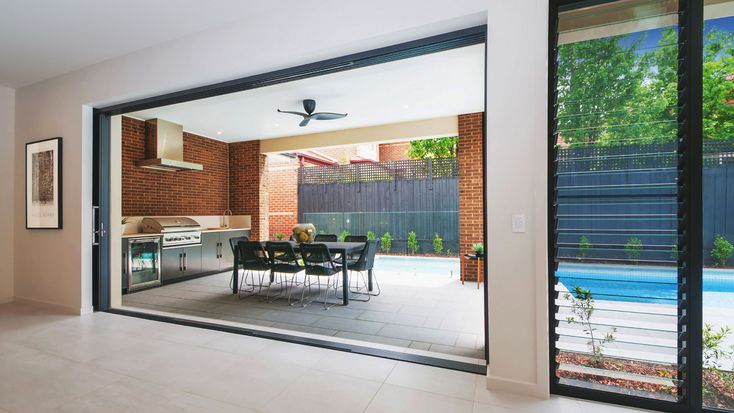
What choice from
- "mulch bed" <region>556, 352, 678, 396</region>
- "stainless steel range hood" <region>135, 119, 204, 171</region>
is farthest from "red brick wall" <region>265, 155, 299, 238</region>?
"mulch bed" <region>556, 352, 678, 396</region>

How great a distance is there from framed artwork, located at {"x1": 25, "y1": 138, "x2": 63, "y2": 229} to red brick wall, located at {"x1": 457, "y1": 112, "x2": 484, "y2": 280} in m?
5.48

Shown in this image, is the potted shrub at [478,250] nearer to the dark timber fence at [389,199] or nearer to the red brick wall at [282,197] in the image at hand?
the dark timber fence at [389,199]

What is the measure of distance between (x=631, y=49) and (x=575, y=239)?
3.96 feet

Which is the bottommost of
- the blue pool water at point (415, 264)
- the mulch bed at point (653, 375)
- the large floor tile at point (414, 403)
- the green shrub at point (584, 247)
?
the blue pool water at point (415, 264)

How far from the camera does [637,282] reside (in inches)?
82.7

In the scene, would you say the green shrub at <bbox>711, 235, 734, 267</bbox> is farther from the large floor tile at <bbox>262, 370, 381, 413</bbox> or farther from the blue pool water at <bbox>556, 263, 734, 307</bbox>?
the large floor tile at <bbox>262, 370, 381, 413</bbox>

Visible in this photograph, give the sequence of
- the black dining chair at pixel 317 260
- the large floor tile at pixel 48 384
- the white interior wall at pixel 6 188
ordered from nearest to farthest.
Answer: the large floor tile at pixel 48 384 → the black dining chair at pixel 317 260 → the white interior wall at pixel 6 188

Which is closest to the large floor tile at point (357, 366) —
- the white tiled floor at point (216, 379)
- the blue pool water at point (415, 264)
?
the white tiled floor at point (216, 379)

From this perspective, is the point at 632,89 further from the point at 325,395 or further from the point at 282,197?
the point at 282,197

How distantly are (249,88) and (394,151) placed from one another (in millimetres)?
11127

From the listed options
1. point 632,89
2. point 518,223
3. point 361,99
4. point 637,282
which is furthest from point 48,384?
point 361,99

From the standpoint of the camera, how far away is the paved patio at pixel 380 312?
3.21m

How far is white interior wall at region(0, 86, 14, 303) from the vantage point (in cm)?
439

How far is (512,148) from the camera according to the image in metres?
2.18
